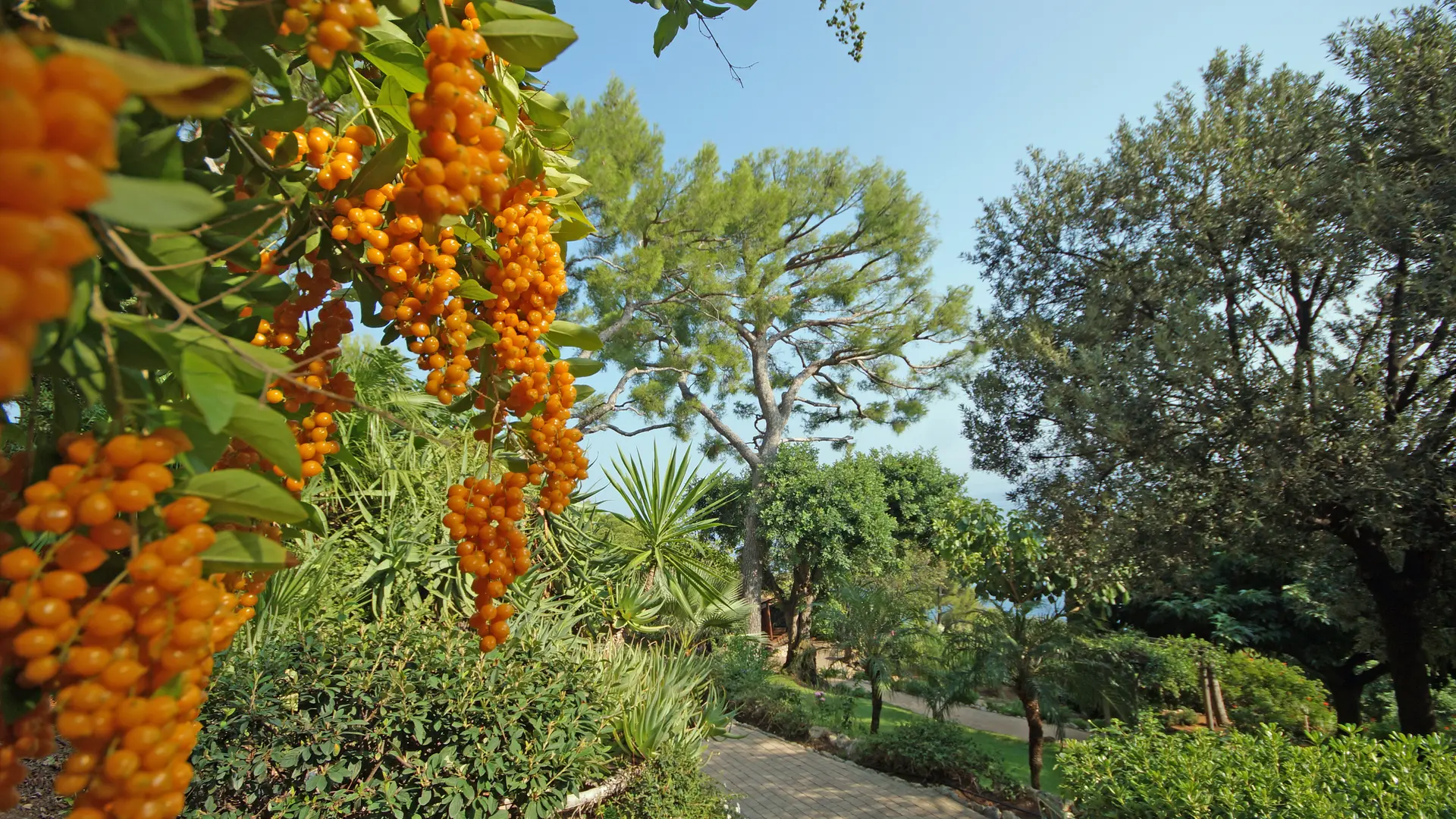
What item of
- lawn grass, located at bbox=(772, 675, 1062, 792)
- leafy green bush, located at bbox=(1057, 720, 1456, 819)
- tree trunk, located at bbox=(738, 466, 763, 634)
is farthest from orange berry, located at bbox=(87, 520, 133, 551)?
tree trunk, located at bbox=(738, 466, 763, 634)

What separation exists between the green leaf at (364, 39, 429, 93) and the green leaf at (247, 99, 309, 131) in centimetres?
10

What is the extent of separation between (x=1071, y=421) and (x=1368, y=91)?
283 cm

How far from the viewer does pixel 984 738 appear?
764 centimetres

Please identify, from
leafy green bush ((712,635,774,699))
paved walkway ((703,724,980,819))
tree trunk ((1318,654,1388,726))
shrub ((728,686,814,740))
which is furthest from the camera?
leafy green bush ((712,635,774,699))

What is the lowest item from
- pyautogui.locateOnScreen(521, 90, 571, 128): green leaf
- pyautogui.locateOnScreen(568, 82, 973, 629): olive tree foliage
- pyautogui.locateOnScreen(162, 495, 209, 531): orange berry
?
pyautogui.locateOnScreen(162, 495, 209, 531): orange berry

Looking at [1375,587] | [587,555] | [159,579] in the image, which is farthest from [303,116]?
[1375,587]

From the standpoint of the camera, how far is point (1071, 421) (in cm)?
509

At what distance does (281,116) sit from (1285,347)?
20.6 feet

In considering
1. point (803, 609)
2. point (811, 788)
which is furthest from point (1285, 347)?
point (803, 609)

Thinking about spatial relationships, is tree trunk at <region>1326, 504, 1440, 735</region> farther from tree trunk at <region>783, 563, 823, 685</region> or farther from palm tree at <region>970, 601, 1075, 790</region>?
tree trunk at <region>783, 563, 823, 685</region>

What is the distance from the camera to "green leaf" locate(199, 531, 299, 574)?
17.3 inches

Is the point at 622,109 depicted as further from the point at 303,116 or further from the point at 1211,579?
the point at 303,116

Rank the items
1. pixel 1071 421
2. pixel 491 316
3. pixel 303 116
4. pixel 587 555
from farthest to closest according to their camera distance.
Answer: pixel 1071 421 → pixel 587 555 → pixel 491 316 → pixel 303 116

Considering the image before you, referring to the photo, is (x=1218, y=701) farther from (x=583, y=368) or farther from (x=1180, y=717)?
(x=583, y=368)
